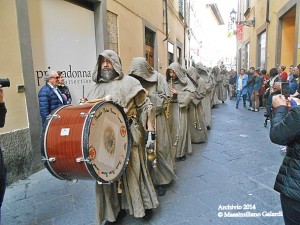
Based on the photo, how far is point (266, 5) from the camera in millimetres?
12414

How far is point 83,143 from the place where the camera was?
2.03m

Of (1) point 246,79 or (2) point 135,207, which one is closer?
(2) point 135,207

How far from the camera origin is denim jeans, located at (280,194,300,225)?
1.74m

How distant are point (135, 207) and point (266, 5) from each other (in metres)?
12.4

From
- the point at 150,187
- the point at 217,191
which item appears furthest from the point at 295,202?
the point at 217,191

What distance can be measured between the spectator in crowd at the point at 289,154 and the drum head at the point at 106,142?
4.03 feet

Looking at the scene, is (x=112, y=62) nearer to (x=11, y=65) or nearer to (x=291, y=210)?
(x=291, y=210)

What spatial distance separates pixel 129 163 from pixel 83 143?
78cm

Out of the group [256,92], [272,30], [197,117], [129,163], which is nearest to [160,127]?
[129,163]

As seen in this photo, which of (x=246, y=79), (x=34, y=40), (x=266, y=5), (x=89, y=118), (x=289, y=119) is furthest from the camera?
(x=266, y=5)

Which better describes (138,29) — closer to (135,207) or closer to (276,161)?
(276,161)

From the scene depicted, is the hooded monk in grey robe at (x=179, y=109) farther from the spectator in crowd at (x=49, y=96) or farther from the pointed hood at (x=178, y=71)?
the spectator in crowd at (x=49, y=96)

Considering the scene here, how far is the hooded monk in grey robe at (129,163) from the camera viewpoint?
2.68 meters

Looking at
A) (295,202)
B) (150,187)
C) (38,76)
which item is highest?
(38,76)
